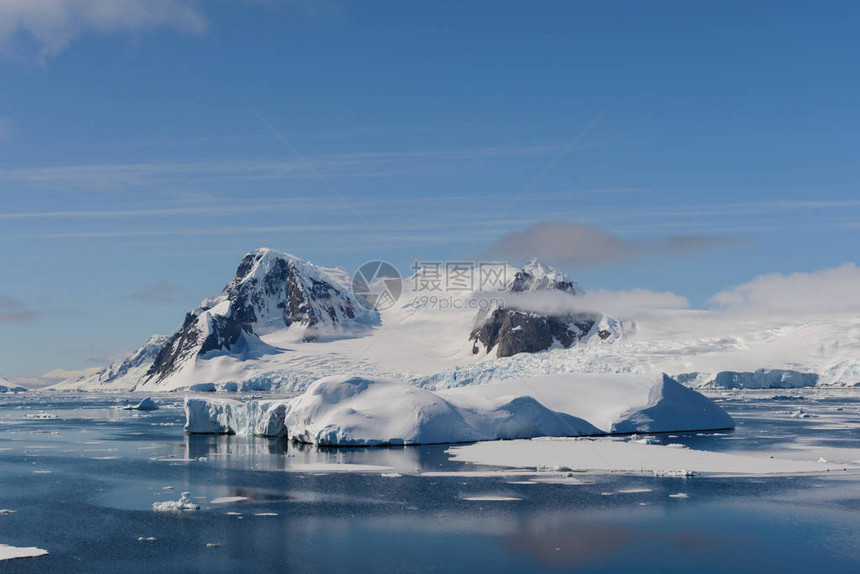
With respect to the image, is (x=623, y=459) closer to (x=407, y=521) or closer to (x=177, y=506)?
(x=407, y=521)

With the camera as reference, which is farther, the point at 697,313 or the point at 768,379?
the point at 697,313

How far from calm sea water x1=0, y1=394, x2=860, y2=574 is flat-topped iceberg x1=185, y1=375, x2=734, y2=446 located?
6.17 m

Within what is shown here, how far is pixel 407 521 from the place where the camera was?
75.9ft

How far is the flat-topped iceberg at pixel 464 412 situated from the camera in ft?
147

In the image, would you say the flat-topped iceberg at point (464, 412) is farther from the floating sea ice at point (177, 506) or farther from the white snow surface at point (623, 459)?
the floating sea ice at point (177, 506)

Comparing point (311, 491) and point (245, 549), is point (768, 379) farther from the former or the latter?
point (245, 549)

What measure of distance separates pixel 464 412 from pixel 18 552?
30.4m

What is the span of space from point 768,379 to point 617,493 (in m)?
106

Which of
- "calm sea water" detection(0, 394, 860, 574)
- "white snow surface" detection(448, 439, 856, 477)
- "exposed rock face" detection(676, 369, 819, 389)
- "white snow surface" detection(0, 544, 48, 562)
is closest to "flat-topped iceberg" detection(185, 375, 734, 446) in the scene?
"white snow surface" detection(448, 439, 856, 477)

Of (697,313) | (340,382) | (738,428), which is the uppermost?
(697,313)

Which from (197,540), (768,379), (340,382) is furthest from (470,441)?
(768,379)

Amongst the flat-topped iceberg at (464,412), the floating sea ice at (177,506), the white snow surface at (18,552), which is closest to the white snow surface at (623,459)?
the flat-topped iceberg at (464,412)

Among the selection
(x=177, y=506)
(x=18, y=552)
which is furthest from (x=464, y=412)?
(x=18, y=552)

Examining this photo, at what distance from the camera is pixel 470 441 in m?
46.3
